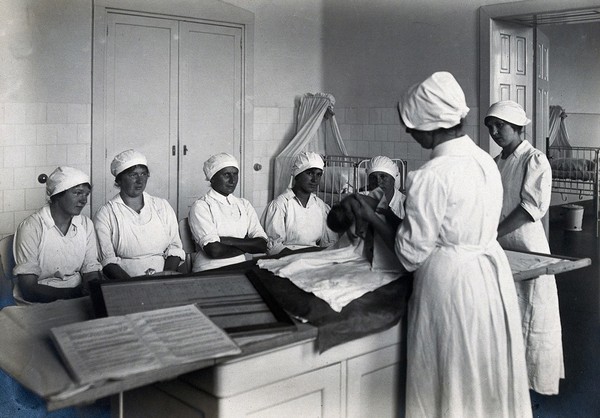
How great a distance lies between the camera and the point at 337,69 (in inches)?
290

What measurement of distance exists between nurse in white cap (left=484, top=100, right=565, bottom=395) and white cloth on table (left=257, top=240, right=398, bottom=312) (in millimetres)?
1234

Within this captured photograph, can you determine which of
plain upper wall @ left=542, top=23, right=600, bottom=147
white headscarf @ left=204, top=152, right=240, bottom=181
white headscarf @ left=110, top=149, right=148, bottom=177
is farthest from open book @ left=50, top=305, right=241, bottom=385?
plain upper wall @ left=542, top=23, right=600, bottom=147

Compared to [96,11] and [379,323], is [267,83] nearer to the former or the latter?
[96,11]

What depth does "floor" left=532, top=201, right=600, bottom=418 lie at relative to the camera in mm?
3547

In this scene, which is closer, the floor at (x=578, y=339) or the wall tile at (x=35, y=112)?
the floor at (x=578, y=339)

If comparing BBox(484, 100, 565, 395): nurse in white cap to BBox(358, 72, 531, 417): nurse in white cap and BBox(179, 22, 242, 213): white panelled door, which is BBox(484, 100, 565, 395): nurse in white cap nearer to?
BBox(358, 72, 531, 417): nurse in white cap

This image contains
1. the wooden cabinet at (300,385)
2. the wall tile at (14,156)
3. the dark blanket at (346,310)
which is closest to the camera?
the wooden cabinet at (300,385)

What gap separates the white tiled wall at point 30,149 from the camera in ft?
16.8

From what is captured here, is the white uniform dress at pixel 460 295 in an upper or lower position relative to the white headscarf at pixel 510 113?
lower

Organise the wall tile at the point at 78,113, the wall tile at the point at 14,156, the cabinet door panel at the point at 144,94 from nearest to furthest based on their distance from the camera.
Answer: the wall tile at the point at 14,156, the wall tile at the point at 78,113, the cabinet door panel at the point at 144,94

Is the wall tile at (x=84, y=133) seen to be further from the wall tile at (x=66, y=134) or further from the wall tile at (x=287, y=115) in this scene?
the wall tile at (x=287, y=115)

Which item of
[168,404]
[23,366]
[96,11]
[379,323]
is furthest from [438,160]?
[96,11]

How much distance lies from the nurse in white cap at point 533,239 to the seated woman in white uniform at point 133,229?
2.13 meters

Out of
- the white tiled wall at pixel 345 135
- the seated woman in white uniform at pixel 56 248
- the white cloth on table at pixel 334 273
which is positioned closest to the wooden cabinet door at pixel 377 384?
the white cloth on table at pixel 334 273
